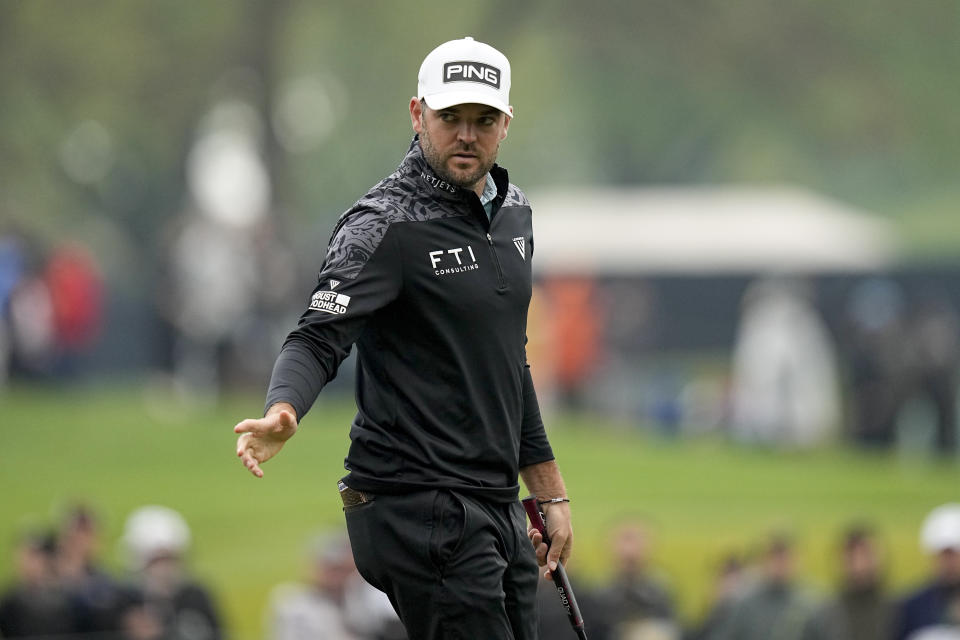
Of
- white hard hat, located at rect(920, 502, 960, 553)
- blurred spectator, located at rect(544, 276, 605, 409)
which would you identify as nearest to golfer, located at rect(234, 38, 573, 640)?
white hard hat, located at rect(920, 502, 960, 553)

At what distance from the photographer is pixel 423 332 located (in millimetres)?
5184

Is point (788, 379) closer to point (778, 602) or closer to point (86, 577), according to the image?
point (778, 602)

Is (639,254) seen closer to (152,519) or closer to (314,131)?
(314,131)

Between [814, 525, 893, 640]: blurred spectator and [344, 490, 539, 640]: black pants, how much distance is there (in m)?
7.53

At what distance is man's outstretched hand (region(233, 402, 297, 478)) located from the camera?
4.62 meters

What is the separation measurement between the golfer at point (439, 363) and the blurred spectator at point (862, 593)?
296 inches

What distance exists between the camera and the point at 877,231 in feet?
102

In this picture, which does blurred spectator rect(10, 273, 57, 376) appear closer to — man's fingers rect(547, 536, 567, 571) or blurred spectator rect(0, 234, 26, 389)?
blurred spectator rect(0, 234, 26, 389)

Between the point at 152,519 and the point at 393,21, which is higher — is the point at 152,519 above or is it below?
below

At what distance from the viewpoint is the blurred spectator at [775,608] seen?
11.4m

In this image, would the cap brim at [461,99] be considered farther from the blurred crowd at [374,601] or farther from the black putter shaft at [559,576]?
the blurred crowd at [374,601]

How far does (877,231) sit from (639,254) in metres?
6.12

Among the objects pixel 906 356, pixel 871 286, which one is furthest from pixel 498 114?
pixel 871 286

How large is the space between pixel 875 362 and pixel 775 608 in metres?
12.2
